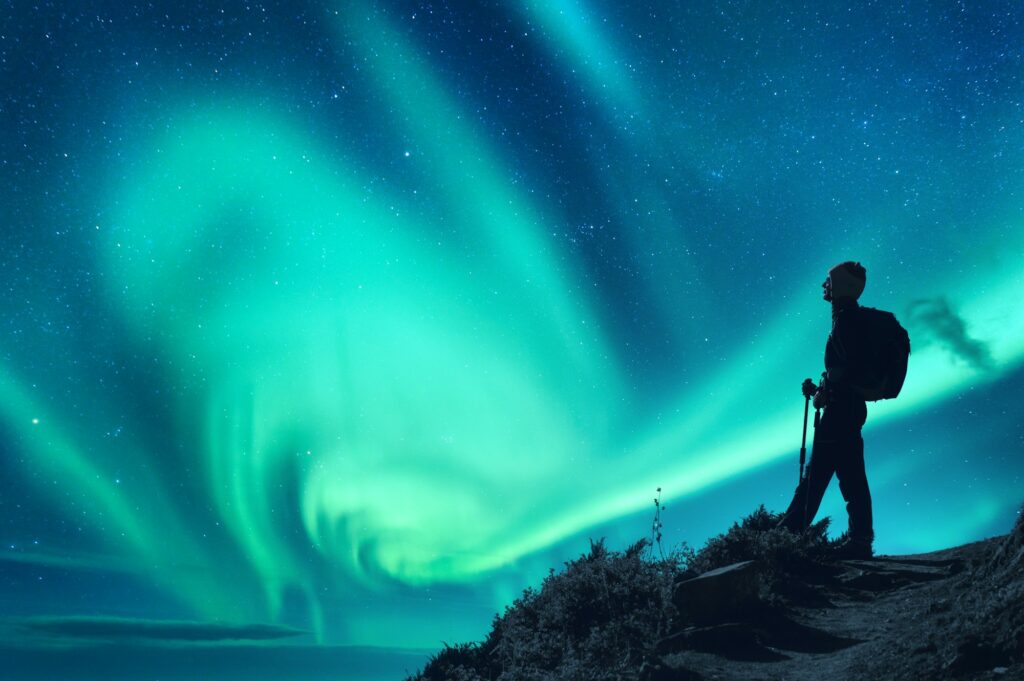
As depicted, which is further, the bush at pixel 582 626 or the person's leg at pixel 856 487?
the person's leg at pixel 856 487

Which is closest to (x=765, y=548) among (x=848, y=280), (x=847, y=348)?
(x=847, y=348)

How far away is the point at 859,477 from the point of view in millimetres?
10445

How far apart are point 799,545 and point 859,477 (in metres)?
1.71

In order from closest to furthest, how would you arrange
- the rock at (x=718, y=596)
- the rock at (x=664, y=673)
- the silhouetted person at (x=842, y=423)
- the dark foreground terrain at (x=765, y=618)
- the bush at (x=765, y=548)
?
1. the dark foreground terrain at (x=765, y=618)
2. the rock at (x=664, y=673)
3. the rock at (x=718, y=596)
4. the bush at (x=765, y=548)
5. the silhouetted person at (x=842, y=423)

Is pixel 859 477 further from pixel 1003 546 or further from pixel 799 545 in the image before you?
pixel 1003 546

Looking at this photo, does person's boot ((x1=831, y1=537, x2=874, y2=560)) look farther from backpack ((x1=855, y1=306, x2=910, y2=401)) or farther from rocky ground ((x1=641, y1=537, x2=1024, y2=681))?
backpack ((x1=855, y1=306, x2=910, y2=401))

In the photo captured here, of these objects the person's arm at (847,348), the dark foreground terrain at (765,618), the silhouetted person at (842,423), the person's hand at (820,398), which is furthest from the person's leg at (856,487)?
the person's arm at (847,348)

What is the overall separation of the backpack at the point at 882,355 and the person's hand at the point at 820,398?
565 millimetres

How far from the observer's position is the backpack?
1029cm

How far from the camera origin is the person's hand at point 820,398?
10.9 meters

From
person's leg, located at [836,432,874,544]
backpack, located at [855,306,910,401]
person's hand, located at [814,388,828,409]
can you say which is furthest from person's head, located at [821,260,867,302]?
person's leg, located at [836,432,874,544]

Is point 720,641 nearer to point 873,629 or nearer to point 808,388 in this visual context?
point 873,629

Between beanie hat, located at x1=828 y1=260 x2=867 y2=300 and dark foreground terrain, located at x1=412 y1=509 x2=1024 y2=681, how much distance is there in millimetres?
3705

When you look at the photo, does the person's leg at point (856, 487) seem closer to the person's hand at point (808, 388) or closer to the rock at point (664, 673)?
the person's hand at point (808, 388)
